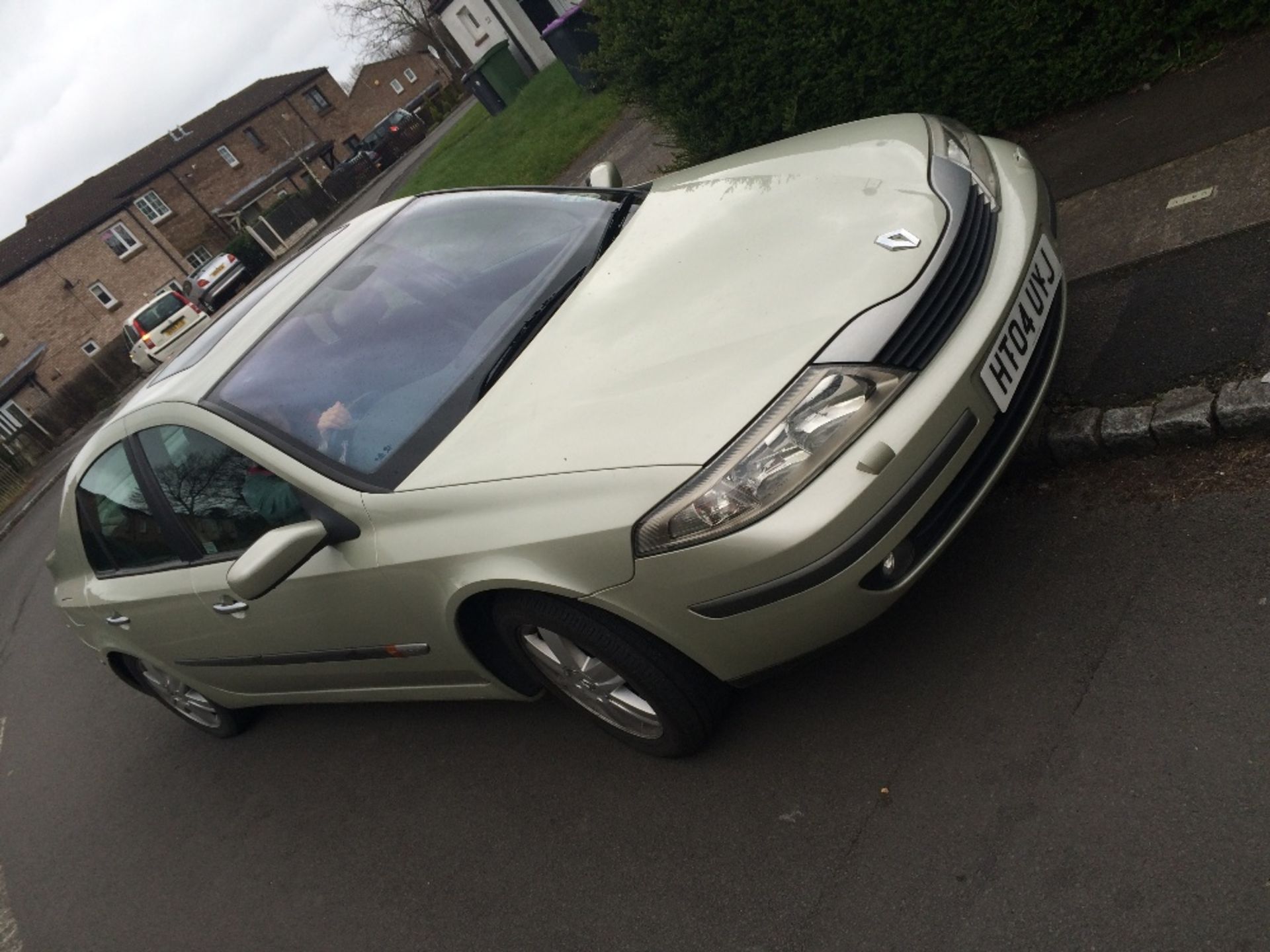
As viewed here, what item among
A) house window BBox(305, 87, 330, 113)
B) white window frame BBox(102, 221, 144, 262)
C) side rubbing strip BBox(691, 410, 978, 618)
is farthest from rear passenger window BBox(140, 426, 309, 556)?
house window BBox(305, 87, 330, 113)

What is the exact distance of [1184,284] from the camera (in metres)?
3.74

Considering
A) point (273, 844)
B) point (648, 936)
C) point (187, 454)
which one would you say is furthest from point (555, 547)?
point (273, 844)

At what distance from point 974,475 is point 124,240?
4649cm

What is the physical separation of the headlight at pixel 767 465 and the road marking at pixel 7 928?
380cm

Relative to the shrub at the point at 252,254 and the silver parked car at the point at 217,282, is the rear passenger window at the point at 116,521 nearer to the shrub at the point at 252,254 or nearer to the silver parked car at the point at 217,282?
the silver parked car at the point at 217,282

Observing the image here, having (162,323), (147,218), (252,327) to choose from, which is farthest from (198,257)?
(252,327)

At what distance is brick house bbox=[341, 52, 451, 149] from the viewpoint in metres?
57.6

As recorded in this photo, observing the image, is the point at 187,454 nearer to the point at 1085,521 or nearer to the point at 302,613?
the point at 302,613

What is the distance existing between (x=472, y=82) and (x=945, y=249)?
25192 mm

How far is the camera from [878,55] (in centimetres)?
595

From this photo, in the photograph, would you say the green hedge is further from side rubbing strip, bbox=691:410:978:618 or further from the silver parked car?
the silver parked car

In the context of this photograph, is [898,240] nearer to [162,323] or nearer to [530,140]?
[530,140]

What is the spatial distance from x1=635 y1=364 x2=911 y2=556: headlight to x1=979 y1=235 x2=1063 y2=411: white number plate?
1.47ft

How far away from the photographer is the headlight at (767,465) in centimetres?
245
